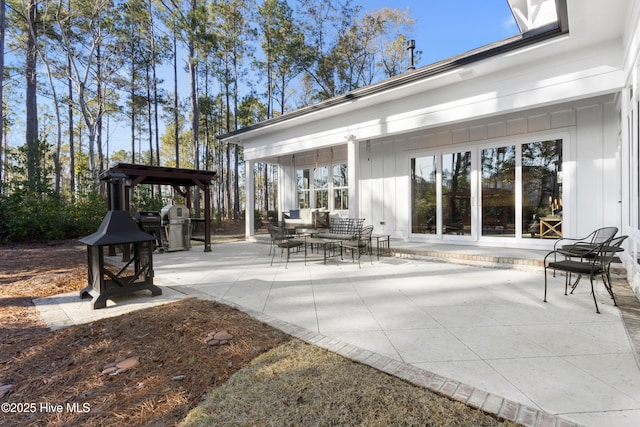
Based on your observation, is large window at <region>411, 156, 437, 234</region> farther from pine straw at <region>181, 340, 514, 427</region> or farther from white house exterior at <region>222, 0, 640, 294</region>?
pine straw at <region>181, 340, 514, 427</region>

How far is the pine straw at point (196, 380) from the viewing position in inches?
63.6

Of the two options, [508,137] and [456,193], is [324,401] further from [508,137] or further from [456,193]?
[508,137]

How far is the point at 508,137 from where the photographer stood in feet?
22.1

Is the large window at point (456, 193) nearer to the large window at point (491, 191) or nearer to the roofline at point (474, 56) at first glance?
the large window at point (491, 191)

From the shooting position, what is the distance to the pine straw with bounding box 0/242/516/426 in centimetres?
162

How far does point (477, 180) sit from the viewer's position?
716 centimetres

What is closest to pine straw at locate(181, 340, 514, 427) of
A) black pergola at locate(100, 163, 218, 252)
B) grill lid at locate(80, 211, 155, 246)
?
grill lid at locate(80, 211, 155, 246)

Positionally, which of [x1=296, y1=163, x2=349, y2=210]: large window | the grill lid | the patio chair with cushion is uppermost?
[x1=296, y1=163, x2=349, y2=210]: large window

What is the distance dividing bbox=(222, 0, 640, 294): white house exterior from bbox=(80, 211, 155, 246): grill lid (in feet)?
16.2

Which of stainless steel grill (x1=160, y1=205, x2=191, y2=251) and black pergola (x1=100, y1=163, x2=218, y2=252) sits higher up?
black pergola (x1=100, y1=163, x2=218, y2=252)

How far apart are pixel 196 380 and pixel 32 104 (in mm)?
14992

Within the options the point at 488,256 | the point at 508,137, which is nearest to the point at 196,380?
the point at 488,256

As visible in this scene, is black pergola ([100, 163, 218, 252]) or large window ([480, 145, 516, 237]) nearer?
large window ([480, 145, 516, 237])

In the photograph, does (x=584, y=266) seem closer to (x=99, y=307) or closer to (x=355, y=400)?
(x=355, y=400)
